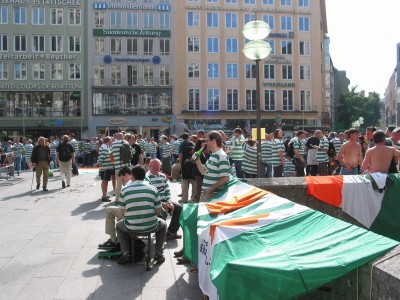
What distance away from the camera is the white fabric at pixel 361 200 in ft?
21.4

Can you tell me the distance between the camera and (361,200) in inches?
259

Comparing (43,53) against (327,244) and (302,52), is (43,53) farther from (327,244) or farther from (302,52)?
(327,244)

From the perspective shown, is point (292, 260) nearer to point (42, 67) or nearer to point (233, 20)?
point (42, 67)

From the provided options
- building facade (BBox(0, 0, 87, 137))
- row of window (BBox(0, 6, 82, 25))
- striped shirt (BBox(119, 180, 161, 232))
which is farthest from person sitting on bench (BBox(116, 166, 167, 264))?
row of window (BBox(0, 6, 82, 25))

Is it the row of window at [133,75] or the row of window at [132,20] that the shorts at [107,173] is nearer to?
the row of window at [133,75]

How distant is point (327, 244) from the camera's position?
3338 millimetres

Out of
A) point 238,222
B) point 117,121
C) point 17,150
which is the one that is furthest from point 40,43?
point 238,222

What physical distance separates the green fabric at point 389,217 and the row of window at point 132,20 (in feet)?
154

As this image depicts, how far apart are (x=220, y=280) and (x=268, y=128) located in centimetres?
4903

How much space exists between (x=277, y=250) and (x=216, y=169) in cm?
299

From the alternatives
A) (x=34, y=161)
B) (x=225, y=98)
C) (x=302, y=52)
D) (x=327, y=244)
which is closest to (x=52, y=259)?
(x=327, y=244)

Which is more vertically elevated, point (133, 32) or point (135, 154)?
point (133, 32)

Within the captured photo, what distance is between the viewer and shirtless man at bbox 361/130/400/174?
7.18m

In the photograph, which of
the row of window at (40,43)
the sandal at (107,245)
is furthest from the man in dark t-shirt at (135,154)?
the row of window at (40,43)
